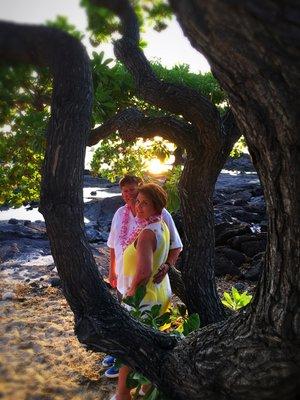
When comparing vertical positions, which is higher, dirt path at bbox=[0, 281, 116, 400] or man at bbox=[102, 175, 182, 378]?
man at bbox=[102, 175, 182, 378]

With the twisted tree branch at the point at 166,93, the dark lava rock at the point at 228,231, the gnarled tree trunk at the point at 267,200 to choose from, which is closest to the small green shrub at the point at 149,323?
the gnarled tree trunk at the point at 267,200

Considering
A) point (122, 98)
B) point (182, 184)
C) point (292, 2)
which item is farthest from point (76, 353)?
point (292, 2)

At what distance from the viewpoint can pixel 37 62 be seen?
7.50 feet

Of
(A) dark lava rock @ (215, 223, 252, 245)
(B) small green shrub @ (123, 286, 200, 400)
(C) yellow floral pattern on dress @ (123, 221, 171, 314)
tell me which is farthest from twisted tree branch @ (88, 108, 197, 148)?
(A) dark lava rock @ (215, 223, 252, 245)

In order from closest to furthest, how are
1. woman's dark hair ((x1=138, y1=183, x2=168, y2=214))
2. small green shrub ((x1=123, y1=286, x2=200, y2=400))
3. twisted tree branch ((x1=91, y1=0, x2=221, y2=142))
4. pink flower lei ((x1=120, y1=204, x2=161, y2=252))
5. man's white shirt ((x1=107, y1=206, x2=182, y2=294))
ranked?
1. small green shrub ((x1=123, y1=286, x2=200, y2=400))
2. woman's dark hair ((x1=138, y1=183, x2=168, y2=214))
3. pink flower lei ((x1=120, y1=204, x2=161, y2=252))
4. man's white shirt ((x1=107, y1=206, x2=182, y2=294))
5. twisted tree branch ((x1=91, y1=0, x2=221, y2=142))

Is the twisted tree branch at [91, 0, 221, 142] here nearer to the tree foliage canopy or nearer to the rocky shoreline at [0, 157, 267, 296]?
the tree foliage canopy

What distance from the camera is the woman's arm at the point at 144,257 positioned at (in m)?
3.51

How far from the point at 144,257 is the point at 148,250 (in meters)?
0.08

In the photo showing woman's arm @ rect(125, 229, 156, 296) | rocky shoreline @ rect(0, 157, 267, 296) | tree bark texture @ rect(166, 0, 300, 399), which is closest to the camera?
tree bark texture @ rect(166, 0, 300, 399)

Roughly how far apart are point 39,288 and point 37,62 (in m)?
8.07

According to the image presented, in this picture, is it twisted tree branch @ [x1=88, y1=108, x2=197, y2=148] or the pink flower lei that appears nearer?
the pink flower lei

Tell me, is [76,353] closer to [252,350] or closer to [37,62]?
[252,350]

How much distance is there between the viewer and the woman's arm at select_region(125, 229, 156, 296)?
138 inches

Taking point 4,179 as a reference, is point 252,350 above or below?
below
